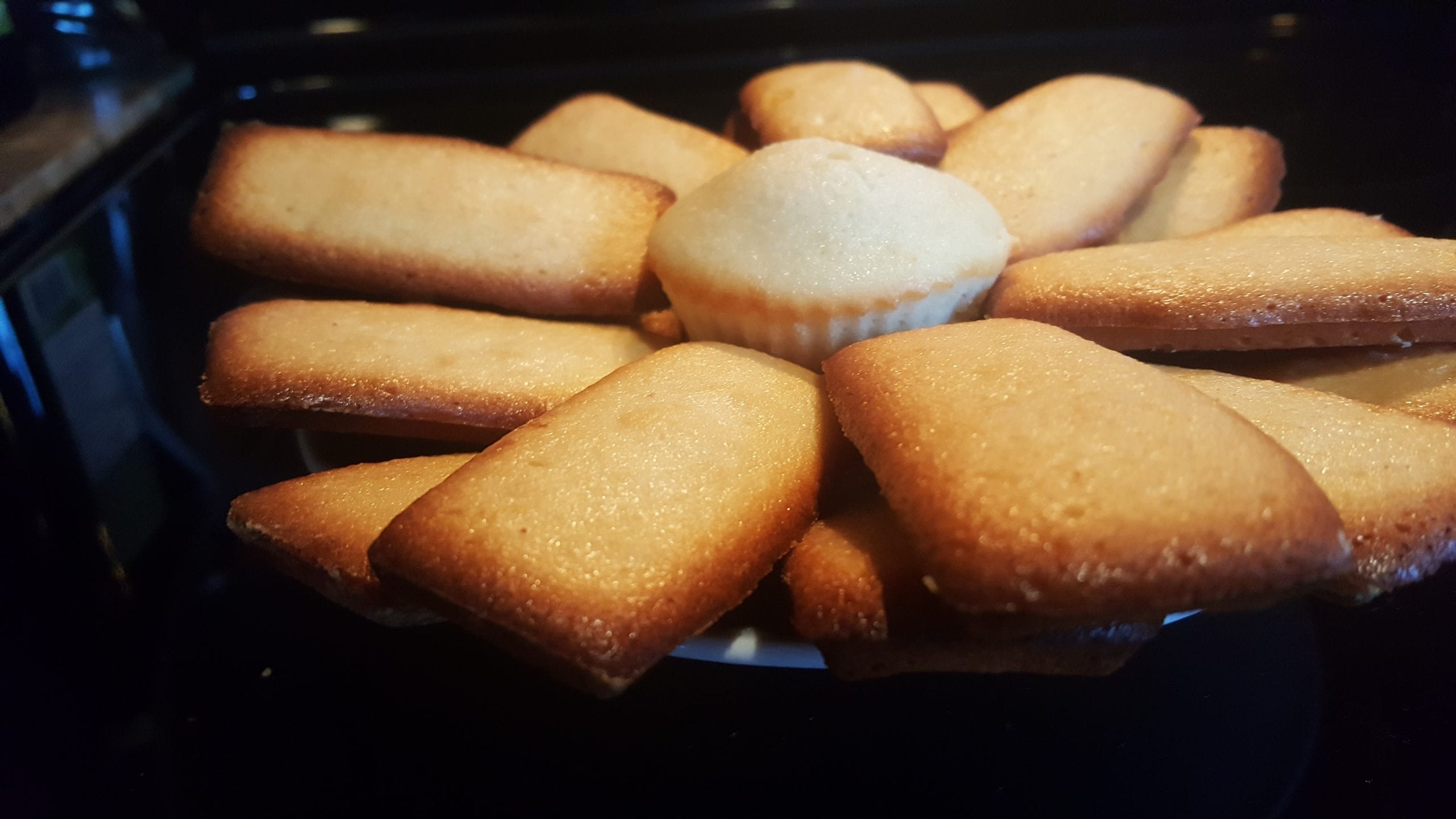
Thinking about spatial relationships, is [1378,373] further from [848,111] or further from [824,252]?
[848,111]

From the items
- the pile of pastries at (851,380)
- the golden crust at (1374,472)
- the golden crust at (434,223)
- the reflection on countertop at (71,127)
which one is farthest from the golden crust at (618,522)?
the reflection on countertop at (71,127)

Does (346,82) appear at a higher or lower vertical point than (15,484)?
higher

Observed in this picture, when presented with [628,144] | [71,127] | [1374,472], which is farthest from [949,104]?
[71,127]

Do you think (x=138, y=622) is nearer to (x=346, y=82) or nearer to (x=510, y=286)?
(x=510, y=286)

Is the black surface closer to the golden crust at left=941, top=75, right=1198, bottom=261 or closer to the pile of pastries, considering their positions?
the pile of pastries

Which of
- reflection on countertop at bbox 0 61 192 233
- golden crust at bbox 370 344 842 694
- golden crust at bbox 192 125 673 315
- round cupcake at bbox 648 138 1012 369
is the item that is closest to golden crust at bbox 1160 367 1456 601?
round cupcake at bbox 648 138 1012 369

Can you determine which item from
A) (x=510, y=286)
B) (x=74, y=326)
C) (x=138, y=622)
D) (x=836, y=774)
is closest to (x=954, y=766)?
(x=836, y=774)
